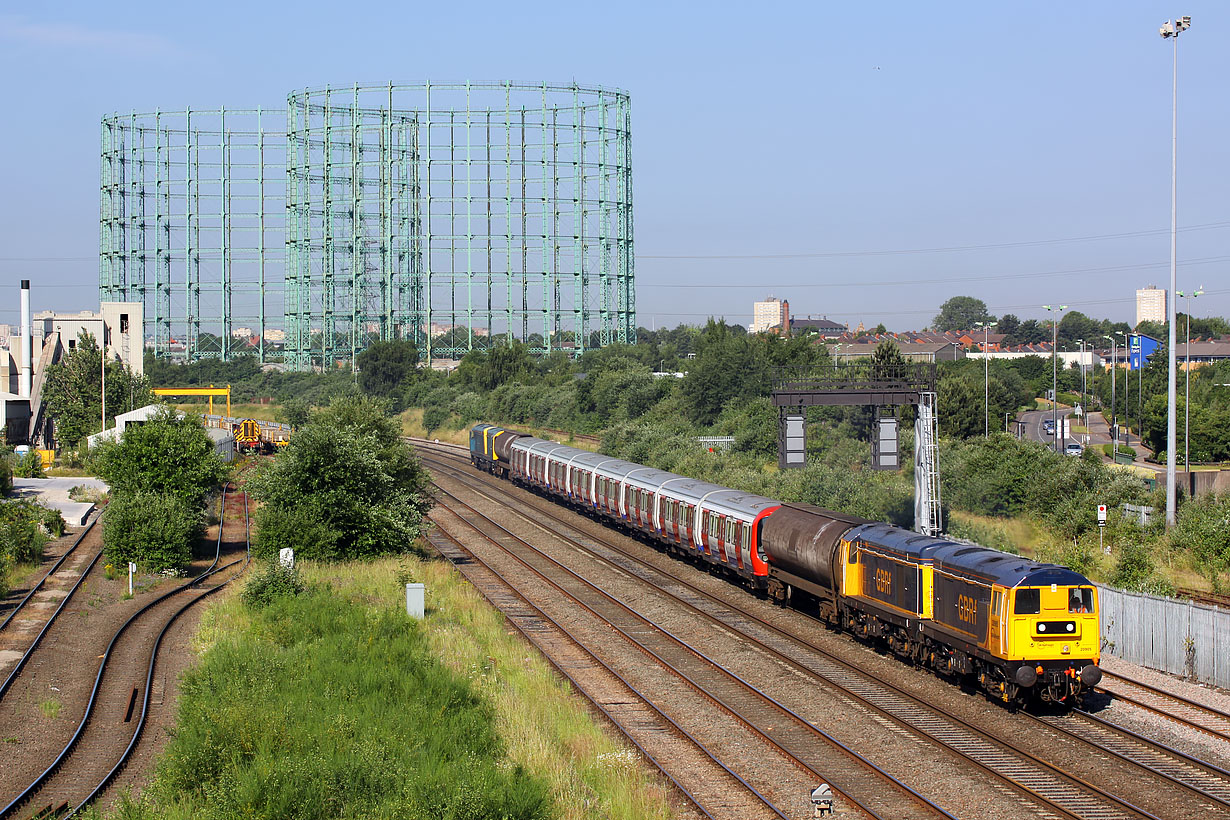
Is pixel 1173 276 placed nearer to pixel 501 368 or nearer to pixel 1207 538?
pixel 1207 538

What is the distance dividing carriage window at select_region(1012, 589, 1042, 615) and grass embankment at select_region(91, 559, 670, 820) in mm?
7243

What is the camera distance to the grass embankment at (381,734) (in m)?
13.1

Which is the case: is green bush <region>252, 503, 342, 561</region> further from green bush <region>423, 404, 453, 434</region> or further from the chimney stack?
green bush <region>423, 404, 453, 434</region>

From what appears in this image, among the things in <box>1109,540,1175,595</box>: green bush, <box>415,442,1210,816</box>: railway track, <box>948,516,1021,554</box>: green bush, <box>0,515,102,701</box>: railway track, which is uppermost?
<box>1109,540,1175,595</box>: green bush

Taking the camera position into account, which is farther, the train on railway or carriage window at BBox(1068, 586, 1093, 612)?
carriage window at BBox(1068, 586, 1093, 612)

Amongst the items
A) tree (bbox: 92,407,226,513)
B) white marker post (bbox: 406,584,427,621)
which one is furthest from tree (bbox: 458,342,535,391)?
white marker post (bbox: 406,584,427,621)

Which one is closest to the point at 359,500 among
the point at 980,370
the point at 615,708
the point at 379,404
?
the point at 379,404

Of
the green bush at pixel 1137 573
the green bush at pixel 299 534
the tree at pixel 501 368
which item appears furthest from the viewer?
the tree at pixel 501 368

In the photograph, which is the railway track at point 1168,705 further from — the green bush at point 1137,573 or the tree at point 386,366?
the tree at point 386,366

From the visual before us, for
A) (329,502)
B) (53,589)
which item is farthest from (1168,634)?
(53,589)

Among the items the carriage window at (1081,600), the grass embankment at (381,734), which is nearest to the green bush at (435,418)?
the grass embankment at (381,734)

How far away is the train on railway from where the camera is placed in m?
19.3

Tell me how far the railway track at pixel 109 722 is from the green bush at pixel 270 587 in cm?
209

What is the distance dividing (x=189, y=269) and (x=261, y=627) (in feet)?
344
